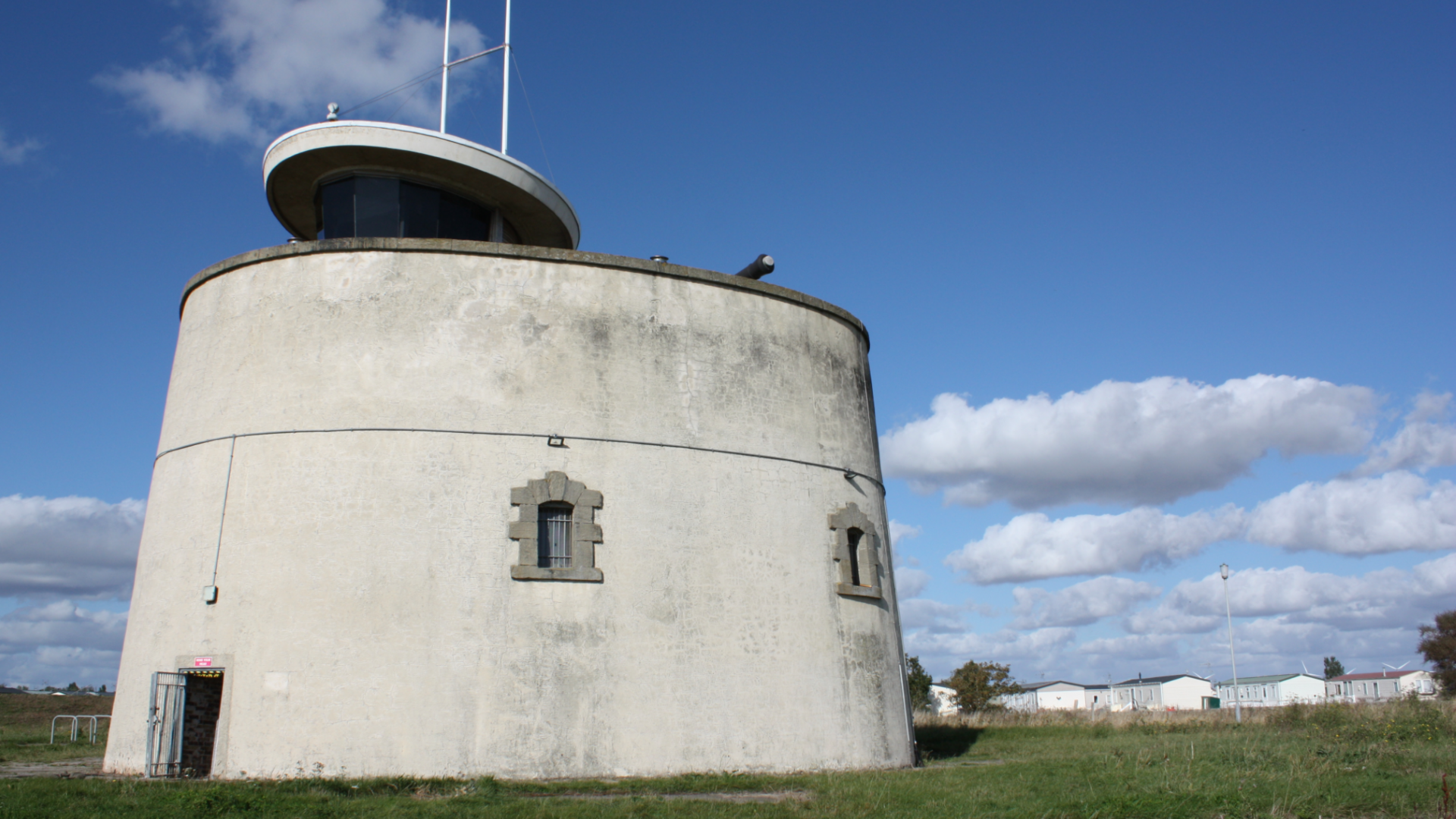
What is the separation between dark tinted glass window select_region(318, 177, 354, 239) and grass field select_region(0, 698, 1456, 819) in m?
8.08

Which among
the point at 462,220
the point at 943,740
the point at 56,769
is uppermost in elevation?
the point at 462,220

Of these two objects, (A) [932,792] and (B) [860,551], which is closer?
(A) [932,792]

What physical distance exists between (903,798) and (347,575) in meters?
6.90

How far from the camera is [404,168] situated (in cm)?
1533

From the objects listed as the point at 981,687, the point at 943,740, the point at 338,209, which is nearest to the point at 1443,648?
the point at 981,687

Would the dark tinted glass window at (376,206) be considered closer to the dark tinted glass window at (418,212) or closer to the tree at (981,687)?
the dark tinted glass window at (418,212)

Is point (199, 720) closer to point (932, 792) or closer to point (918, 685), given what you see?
point (932, 792)

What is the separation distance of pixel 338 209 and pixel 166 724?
25.2 feet

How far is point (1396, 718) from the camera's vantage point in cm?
1934

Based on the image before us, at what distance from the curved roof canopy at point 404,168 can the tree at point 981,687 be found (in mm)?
30275

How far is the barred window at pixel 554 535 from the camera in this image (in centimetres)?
1276

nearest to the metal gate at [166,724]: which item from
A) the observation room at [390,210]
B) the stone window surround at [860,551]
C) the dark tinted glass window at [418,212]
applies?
the observation room at [390,210]

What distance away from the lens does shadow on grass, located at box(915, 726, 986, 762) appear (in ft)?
58.4

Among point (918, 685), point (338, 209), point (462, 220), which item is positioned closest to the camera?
point (338, 209)
